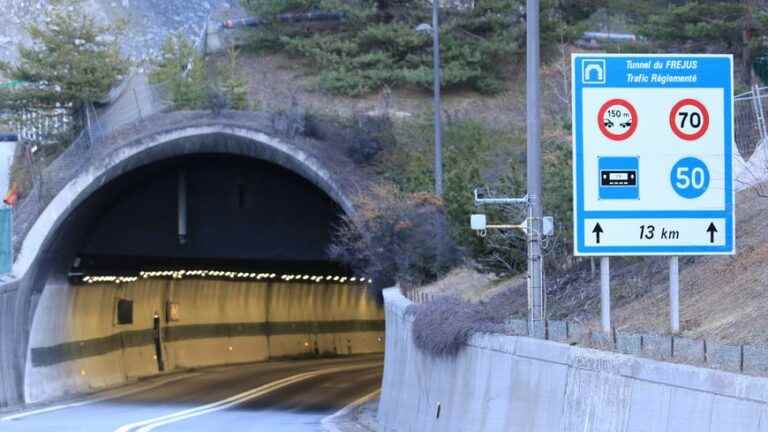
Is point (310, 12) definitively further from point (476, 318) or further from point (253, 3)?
point (476, 318)

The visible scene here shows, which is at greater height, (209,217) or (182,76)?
(182,76)

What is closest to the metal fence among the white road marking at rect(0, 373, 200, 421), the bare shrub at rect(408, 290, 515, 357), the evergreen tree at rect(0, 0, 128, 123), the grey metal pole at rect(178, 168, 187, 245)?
the bare shrub at rect(408, 290, 515, 357)

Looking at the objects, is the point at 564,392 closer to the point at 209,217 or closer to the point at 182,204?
the point at 182,204

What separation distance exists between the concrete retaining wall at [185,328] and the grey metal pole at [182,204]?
3.58 metres

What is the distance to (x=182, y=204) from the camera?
4597 cm

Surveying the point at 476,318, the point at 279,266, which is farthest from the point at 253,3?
the point at 476,318

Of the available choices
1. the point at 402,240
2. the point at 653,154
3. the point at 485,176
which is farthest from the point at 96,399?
the point at 653,154

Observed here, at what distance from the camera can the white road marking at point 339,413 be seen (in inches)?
1196

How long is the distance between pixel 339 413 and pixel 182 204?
13.7 meters

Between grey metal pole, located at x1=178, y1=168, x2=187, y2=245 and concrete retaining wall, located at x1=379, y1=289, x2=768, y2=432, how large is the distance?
21550 mm

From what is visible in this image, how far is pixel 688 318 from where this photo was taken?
1919 centimetres

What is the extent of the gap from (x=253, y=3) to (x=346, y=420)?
32465 mm

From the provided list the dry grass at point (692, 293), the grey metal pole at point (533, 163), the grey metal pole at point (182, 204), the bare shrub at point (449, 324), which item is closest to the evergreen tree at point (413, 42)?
the grey metal pole at point (182, 204)

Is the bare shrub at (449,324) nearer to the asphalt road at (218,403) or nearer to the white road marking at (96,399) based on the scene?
the asphalt road at (218,403)
